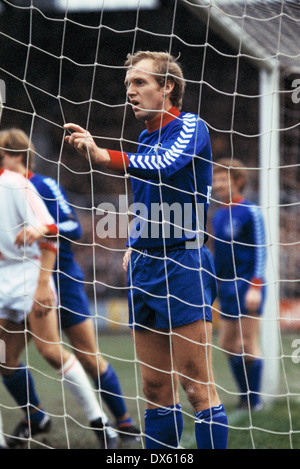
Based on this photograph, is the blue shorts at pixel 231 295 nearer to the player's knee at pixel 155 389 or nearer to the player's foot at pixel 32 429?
the player's foot at pixel 32 429

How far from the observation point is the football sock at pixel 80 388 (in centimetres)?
307

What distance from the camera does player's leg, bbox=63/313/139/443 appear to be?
3.19 meters

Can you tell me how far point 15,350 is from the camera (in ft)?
10.2

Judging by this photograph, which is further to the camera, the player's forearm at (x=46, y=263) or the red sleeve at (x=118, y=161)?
the player's forearm at (x=46, y=263)

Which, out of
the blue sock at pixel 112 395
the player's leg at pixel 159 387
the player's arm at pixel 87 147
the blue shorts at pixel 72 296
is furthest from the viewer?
the blue shorts at pixel 72 296

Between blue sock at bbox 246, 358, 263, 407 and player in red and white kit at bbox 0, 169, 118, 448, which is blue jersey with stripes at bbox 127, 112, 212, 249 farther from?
blue sock at bbox 246, 358, 263, 407

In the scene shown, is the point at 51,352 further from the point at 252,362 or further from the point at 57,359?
the point at 252,362

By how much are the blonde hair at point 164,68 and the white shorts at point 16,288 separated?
1116 mm

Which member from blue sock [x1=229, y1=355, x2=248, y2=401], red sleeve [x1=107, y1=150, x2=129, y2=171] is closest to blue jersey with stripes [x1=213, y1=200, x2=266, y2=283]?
blue sock [x1=229, y1=355, x2=248, y2=401]

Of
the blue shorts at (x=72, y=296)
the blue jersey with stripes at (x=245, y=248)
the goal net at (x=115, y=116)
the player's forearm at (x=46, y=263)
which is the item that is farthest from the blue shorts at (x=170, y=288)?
the goal net at (x=115, y=116)

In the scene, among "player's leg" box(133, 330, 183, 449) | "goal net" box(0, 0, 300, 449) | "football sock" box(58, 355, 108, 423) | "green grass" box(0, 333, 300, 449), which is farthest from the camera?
"goal net" box(0, 0, 300, 449)

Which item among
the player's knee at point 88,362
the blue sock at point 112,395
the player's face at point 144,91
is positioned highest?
the player's face at point 144,91

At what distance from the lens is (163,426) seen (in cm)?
230

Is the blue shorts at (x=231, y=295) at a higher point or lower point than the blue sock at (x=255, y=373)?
higher
